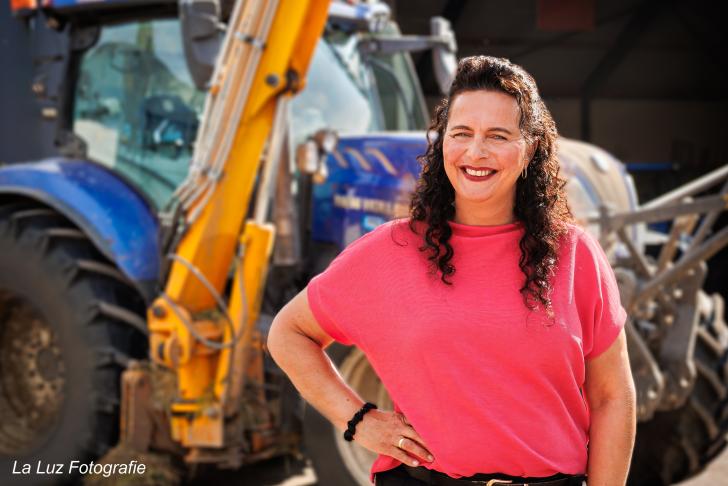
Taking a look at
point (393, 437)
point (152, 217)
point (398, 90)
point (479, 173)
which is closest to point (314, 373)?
point (393, 437)

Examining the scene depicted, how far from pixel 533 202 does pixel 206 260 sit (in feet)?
7.42

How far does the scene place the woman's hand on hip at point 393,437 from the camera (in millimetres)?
1927

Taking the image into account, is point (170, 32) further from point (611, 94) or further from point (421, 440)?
point (611, 94)

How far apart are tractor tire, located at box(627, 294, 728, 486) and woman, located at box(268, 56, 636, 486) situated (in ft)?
8.74

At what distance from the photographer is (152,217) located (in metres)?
4.31

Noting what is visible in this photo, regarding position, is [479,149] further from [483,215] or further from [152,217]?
[152,217]

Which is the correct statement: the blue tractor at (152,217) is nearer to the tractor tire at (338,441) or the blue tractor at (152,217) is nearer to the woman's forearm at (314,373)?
the tractor tire at (338,441)

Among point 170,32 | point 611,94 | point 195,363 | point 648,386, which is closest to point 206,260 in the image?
point 195,363

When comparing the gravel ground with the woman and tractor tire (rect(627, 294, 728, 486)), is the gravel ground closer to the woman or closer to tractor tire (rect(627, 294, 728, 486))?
tractor tire (rect(627, 294, 728, 486))

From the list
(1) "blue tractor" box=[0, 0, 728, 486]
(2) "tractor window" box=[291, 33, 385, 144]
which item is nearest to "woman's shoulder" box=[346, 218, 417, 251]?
(1) "blue tractor" box=[0, 0, 728, 486]

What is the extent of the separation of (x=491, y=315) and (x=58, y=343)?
9.54 ft

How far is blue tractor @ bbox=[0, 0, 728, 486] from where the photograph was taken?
4125 mm

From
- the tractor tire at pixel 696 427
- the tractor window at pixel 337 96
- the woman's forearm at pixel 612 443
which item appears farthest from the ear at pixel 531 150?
Answer: the tractor tire at pixel 696 427

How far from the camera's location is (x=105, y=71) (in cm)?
457
